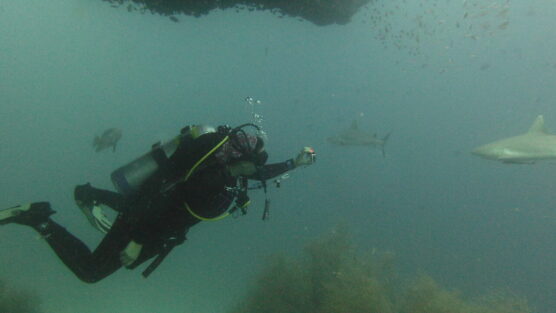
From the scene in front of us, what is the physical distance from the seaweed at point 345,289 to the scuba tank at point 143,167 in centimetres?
671

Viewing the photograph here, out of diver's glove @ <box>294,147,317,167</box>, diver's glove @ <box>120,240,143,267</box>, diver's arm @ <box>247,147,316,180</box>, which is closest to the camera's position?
diver's glove @ <box>120,240,143,267</box>

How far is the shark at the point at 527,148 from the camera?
8297 mm

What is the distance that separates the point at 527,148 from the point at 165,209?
377 inches

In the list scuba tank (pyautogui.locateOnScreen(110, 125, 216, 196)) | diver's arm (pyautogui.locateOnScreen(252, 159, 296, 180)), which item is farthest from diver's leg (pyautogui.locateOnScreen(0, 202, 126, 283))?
diver's arm (pyautogui.locateOnScreen(252, 159, 296, 180))

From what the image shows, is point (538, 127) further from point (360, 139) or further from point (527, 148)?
point (360, 139)

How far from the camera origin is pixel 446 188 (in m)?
56.6

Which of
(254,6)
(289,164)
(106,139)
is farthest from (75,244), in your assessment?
(254,6)

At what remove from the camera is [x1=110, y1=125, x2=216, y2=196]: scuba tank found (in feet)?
12.7

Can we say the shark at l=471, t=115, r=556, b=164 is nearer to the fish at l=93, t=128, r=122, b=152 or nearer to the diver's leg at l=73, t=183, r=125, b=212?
the diver's leg at l=73, t=183, r=125, b=212

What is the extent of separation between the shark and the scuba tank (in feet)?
28.6

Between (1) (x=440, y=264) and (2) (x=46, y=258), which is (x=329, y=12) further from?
(2) (x=46, y=258)

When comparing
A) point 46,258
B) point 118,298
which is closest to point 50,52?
point 46,258

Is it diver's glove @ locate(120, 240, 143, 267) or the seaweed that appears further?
the seaweed

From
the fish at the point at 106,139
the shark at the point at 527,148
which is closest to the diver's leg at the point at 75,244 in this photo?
the fish at the point at 106,139
